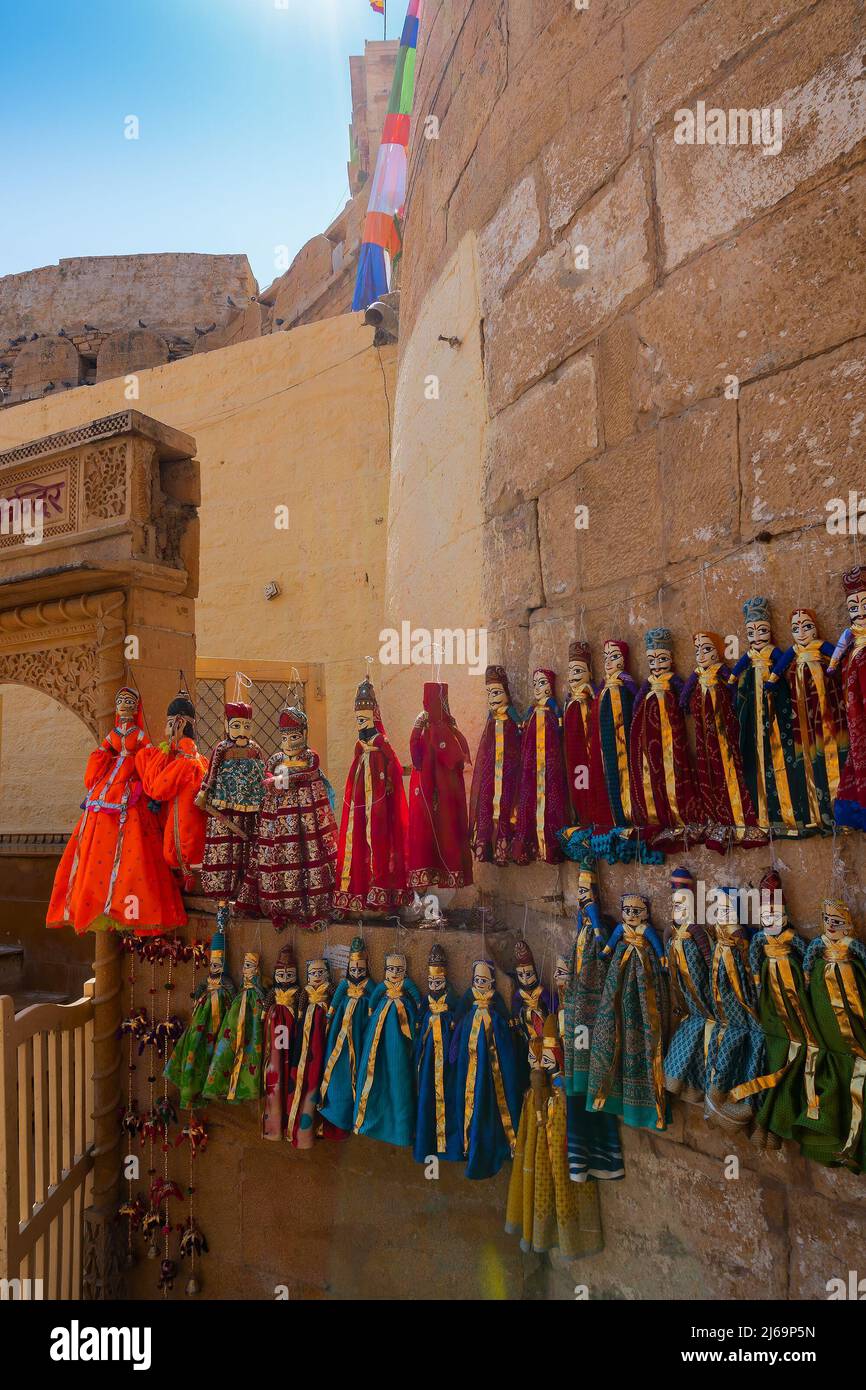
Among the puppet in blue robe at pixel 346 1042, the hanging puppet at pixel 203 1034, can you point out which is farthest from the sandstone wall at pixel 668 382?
the hanging puppet at pixel 203 1034

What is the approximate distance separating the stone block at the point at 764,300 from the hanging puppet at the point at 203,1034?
2.80m

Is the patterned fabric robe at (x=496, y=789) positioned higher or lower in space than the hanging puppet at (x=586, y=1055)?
higher

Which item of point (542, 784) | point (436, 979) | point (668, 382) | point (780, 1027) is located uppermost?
point (668, 382)

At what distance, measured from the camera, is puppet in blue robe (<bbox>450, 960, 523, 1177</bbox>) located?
292cm

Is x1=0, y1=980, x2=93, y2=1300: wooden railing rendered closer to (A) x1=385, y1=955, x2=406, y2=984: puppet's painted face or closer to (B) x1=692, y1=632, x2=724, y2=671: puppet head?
(A) x1=385, y1=955, x2=406, y2=984: puppet's painted face

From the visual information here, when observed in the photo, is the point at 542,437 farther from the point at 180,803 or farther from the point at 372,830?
the point at 180,803

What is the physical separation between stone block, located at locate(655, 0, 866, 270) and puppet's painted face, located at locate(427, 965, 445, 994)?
2384 millimetres

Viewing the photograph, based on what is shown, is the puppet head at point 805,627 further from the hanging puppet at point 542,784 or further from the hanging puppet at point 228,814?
the hanging puppet at point 228,814

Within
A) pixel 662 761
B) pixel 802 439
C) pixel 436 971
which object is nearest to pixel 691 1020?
pixel 662 761

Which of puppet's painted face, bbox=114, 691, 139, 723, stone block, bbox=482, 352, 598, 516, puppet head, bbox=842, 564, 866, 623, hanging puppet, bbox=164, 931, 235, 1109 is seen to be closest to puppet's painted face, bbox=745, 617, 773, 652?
puppet head, bbox=842, 564, 866, 623

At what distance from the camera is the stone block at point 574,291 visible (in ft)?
8.89

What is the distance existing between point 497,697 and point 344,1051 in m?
1.42

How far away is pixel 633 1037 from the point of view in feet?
7.91
